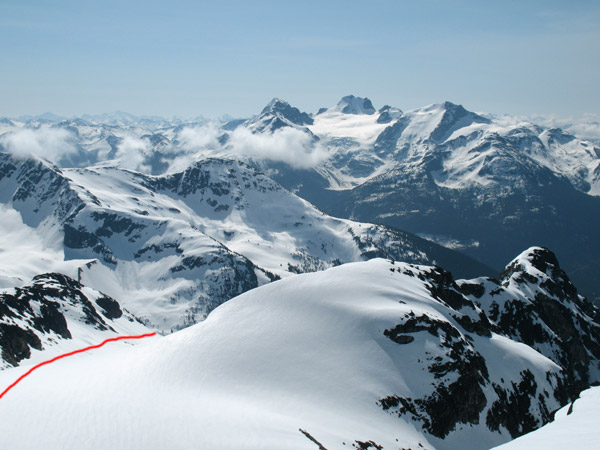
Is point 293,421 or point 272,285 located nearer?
point 293,421

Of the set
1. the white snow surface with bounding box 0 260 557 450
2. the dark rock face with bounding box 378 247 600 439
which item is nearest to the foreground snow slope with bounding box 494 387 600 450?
the white snow surface with bounding box 0 260 557 450

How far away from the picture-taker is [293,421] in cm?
5844

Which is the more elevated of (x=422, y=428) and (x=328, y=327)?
(x=328, y=327)

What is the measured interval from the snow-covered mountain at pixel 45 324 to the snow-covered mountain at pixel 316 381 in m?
49.4

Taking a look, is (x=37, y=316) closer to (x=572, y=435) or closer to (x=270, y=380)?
(x=270, y=380)

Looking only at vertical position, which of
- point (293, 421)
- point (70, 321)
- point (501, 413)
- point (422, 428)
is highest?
point (293, 421)

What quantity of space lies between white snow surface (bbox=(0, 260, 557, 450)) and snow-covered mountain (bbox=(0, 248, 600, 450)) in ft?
0.73

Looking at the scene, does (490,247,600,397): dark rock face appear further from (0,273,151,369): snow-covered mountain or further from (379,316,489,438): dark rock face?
(0,273,151,369): snow-covered mountain

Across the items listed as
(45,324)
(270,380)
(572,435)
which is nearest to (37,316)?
(45,324)

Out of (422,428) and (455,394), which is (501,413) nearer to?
(455,394)

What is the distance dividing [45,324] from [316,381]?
120589 mm

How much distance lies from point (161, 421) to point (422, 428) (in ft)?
134

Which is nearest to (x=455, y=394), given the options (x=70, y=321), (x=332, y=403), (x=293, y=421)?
(x=332, y=403)

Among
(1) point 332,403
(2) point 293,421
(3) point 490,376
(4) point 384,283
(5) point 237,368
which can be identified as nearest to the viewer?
(2) point 293,421
